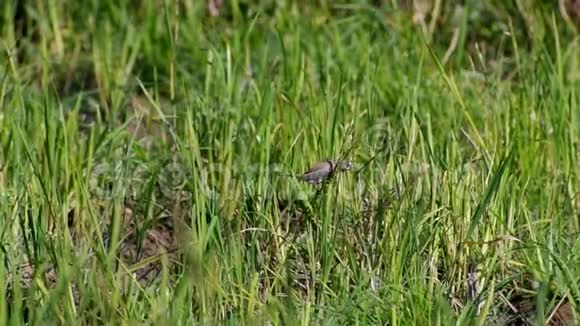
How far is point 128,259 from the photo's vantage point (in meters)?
3.09

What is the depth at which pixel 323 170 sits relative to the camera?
2.87m

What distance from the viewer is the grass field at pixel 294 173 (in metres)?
2.54

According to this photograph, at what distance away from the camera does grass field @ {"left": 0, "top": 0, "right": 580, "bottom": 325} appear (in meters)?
2.54

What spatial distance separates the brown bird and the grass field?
31mm

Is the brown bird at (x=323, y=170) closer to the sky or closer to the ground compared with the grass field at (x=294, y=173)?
closer to the sky

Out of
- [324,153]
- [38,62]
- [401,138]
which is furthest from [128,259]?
[38,62]

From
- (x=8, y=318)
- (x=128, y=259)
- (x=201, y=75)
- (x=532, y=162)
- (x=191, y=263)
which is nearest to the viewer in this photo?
(x=191, y=263)

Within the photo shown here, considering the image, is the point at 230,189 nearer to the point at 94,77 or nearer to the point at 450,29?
the point at 94,77

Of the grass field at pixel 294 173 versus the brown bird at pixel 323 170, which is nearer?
the grass field at pixel 294 173

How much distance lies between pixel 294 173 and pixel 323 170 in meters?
0.19

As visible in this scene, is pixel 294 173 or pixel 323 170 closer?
pixel 323 170

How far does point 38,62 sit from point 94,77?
0.19 meters

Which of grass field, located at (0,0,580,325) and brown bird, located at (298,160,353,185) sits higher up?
brown bird, located at (298,160,353,185)

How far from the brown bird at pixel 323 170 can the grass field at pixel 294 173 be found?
31mm
